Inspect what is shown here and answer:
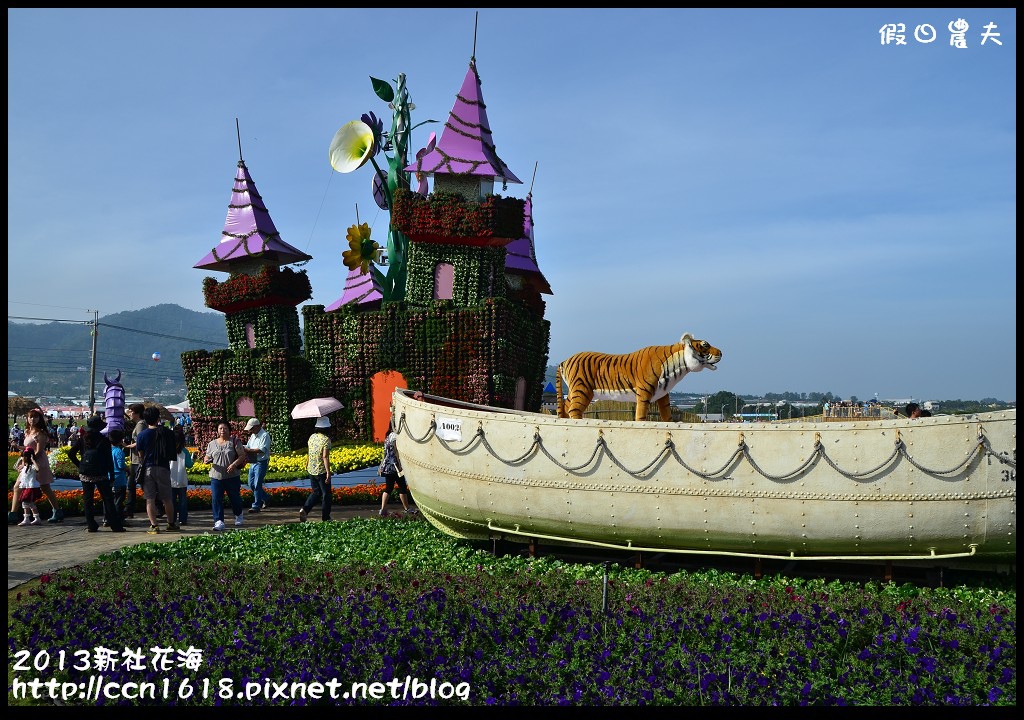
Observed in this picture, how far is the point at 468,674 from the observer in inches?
201

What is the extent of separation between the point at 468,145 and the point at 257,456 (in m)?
15.4

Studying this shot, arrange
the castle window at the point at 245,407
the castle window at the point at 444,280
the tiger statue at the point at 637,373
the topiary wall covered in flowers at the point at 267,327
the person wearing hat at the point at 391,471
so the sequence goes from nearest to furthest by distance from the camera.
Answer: the tiger statue at the point at 637,373, the person wearing hat at the point at 391,471, the castle window at the point at 444,280, the castle window at the point at 245,407, the topiary wall covered in flowers at the point at 267,327

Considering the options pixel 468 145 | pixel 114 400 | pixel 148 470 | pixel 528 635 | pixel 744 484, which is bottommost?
pixel 528 635

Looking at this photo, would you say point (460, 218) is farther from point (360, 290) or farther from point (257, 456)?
point (257, 456)

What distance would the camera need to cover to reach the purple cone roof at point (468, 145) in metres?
25.4

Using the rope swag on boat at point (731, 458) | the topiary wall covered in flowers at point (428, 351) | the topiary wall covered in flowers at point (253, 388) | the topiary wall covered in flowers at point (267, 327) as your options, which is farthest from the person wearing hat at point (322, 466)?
the topiary wall covered in flowers at point (267, 327)

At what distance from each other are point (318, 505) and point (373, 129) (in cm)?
1746

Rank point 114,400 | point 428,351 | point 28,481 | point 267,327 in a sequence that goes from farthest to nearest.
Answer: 1. point 267,327
2. point 428,351
3. point 114,400
4. point 28,481

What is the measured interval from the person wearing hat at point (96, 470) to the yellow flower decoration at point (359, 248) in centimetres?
1824

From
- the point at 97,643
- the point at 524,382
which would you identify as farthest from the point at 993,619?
the point at 524,382

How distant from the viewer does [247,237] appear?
27562 mm

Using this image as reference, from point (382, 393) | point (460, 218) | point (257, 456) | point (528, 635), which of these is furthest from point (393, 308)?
point (528, 635)

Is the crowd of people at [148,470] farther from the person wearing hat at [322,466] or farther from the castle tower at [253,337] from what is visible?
the castle tower at [253,337]

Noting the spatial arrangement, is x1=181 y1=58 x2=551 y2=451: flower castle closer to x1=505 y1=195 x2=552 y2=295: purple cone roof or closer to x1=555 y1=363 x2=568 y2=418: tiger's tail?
x1=505 y1=195 x2=552 y2=295: purple cone roof
